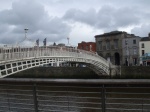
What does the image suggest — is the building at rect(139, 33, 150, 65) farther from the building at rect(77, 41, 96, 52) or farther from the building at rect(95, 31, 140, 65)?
the building at rect(77, 41, 96, 52)

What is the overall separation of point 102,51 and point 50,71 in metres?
17.8

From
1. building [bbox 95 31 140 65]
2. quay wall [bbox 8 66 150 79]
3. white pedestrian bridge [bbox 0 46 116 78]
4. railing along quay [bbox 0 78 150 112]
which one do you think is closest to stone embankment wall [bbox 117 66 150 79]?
quay wall [bbox 8 66 150 79]

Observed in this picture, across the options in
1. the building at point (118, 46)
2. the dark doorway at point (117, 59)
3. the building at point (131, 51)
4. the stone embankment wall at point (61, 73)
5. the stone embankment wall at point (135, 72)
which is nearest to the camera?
the stone embankment wall at point (135, 72)

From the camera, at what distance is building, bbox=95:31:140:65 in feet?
155

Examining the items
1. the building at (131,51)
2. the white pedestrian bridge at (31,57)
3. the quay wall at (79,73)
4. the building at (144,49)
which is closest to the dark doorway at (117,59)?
the building at (131,51)

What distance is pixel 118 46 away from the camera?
160 ft

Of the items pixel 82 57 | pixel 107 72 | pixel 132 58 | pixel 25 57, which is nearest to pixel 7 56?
pixel 25 57

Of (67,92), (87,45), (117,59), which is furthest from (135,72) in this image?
A: (67,92)

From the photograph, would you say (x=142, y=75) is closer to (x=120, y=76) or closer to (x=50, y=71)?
(x=120, y=76)

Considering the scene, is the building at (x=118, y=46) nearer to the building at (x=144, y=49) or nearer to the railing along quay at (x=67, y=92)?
the building at (x=144, y=49)

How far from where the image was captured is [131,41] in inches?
1869

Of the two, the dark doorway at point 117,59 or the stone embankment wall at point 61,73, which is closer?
the stone embankment wall at point 61,73

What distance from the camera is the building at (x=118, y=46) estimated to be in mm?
47219

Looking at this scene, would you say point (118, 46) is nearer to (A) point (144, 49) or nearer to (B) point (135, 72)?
(A) point (144, 49)
